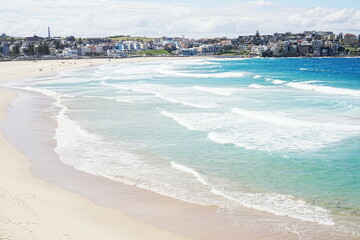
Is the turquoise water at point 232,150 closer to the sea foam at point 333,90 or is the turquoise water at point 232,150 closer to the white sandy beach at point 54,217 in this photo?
the white sandy beach at point 54,217

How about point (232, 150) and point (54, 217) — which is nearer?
point (54, 217)

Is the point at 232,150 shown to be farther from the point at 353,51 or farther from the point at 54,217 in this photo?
the point at 353,51

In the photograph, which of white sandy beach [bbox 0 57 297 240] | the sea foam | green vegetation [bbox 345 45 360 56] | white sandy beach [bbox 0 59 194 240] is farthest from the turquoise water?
green vegetation [bbox 345 45 360 56]

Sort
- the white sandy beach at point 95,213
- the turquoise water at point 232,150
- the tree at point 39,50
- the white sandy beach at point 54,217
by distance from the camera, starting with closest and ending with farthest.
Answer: the white sandy beach at point 54,217
the white sandy beach at point 95,213
the turquoise water at point 232,150
the tree at point 39,50

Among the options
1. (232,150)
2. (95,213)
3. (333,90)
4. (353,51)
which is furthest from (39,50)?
(95,213)

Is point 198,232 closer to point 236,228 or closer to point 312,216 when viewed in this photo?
point 236,228

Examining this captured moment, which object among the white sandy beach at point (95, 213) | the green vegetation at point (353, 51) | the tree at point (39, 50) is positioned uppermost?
the tree at point (39, 50)

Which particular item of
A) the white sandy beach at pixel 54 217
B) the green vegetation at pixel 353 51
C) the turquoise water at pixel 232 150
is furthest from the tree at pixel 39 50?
the white sandy beach at pixel 54 217

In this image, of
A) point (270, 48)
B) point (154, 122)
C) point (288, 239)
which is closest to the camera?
point (288, 239)

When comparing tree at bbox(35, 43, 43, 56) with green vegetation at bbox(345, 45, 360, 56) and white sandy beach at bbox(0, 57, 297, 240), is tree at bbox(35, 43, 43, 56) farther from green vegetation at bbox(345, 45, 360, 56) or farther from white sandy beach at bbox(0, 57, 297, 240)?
white sandy beach at bbox(0, 57, 297, 240)

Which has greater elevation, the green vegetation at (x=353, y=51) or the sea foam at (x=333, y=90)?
the green vegetation at (x=353, y=51)

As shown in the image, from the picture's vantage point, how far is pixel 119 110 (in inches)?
1264

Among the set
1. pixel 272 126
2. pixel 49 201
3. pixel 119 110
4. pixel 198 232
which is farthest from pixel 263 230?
pixel 119 110

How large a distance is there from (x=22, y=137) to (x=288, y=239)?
636 inches
